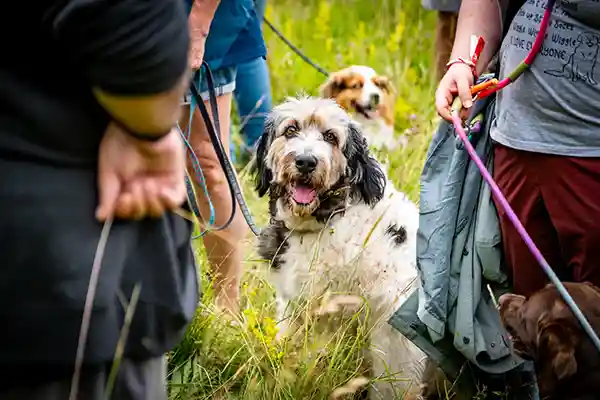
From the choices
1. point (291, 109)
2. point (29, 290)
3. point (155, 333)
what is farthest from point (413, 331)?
point (29, 290)

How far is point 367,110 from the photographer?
5516 mm

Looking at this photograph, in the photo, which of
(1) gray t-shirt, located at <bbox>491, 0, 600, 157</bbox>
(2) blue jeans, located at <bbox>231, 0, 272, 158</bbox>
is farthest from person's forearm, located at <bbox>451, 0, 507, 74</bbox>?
(2) blue jeans, located at <bbox>231, 0, 272, 158</bbox>

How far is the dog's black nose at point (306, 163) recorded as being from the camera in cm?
334

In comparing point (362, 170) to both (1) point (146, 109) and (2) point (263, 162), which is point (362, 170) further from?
(1) point (146, 109)

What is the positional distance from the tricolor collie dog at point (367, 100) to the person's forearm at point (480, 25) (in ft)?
8.98

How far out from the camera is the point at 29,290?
133 cm

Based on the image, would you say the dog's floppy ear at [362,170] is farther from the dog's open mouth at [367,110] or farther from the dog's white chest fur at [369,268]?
the dog's open mouth at [367,110]

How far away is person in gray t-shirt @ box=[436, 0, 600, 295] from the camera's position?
→ 2.28 meters

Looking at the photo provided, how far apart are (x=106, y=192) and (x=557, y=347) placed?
1.46m

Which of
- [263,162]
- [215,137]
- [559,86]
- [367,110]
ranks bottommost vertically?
[367,110]

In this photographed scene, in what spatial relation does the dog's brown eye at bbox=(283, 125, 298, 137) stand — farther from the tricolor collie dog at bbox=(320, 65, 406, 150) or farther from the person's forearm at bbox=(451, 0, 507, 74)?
the tricolor collie dog at bbox=(320, 65, 406, 150)

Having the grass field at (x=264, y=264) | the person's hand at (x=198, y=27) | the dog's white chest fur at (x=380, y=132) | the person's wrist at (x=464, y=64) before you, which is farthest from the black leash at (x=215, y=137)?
the dog's white chest fur at (x=380, y=132)

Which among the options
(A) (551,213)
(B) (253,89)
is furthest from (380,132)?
(A) (551,213)

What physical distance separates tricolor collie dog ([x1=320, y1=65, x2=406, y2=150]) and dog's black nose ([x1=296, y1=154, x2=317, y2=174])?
208cm
